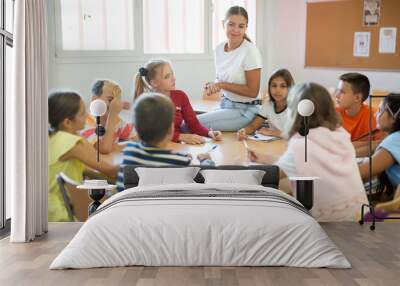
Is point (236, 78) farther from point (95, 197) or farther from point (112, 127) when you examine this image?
point (95, 197)

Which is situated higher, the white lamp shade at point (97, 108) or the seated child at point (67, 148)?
the white lamp shade at point (97, 108)

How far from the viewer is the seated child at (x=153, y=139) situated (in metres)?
6.67

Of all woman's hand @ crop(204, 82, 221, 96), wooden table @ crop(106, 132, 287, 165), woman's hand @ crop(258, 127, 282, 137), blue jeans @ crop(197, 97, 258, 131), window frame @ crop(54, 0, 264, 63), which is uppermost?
window frame @ crop(54, 0, 264, 63)

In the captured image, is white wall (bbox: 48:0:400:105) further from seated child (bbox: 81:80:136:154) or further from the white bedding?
the white bedding

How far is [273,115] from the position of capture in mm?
6688

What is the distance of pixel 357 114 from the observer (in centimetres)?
663

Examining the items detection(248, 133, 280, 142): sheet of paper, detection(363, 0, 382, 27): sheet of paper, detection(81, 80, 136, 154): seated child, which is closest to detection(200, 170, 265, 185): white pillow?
detection(248, 133, 280, 142): sheet of paper

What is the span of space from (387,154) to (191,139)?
83.2 inches

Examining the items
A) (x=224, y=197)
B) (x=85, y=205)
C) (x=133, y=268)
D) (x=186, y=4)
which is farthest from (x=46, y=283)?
(x=186, y=4)

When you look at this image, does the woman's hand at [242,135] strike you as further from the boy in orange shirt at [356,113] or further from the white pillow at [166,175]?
the boy in orange shirt at [356,113]

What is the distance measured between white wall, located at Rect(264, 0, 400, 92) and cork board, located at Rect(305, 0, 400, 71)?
0.07 metres

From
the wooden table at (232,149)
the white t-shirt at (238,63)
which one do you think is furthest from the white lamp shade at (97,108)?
the white t-shirt at (238,63)

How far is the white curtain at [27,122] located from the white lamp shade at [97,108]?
70 centimetres

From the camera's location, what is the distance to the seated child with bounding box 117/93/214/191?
21.9ft
